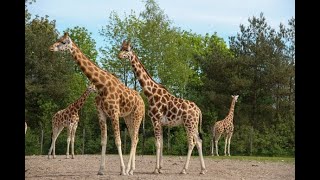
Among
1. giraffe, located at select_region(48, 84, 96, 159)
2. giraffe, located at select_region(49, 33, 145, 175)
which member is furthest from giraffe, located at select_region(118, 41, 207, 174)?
giraffe, located at select_region(48, 84, 96, 159)

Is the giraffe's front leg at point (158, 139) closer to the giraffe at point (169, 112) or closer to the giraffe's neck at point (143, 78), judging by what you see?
the giraffe at point (169, 112)

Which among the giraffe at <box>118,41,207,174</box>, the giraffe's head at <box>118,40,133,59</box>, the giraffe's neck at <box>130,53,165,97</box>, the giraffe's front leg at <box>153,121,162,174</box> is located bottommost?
the giraffe's front leg at <box>153,121,162,174</box>

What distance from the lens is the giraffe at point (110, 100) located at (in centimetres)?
1058

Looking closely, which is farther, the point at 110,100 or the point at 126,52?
the point at 126,52

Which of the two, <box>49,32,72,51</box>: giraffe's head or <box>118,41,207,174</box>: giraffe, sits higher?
<box>49,32,72,51</box>: giraffe's head

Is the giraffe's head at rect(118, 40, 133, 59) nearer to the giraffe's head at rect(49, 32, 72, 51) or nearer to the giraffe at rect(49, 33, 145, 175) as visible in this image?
the giraffe at rect(49, 33, 145, 175)

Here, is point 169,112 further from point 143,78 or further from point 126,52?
point 126,52

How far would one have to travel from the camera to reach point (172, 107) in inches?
445

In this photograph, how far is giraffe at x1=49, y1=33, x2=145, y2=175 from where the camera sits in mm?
10578

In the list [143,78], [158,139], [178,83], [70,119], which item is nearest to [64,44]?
[143,78]

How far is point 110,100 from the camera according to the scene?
1058cm

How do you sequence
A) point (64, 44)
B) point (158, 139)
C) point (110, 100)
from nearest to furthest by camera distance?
point (110, 100), point (64, 44), point (158, 139)
